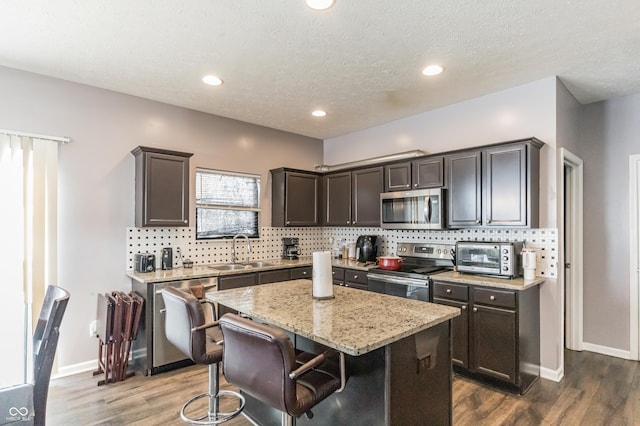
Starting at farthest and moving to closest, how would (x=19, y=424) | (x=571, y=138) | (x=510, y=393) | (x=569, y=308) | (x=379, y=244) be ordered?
(x=379, y=244), (x=569, y=308), (x=571, y=138), (x=510, y=393), (x=19, y=424)

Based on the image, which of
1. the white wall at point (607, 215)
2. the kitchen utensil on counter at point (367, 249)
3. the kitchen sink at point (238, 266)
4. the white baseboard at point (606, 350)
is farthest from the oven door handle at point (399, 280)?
the white baseboard at point (606, 350)

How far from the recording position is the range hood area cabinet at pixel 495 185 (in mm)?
3131

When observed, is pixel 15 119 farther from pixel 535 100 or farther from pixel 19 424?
pixel 535 100

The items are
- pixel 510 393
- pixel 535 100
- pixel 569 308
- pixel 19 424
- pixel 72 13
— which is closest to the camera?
pixel 19 424

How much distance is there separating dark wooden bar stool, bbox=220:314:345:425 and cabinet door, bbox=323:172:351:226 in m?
3.20

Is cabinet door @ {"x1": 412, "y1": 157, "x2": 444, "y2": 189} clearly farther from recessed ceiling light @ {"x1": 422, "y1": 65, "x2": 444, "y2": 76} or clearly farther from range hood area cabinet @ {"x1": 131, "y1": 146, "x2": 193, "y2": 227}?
range hood area cabinet @ {"x1": 131, "y1": 146, "x2": 193, "y2": 227}

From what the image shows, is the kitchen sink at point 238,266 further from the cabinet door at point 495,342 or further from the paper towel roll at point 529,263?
the paper towel roll at point 529,263

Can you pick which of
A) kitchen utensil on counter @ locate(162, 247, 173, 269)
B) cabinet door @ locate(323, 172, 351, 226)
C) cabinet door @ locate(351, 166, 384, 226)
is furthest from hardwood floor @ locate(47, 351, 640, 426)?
cabinet door @ locate(323, 172, 351, 226)

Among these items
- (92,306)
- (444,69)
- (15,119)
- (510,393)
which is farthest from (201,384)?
(444,69)

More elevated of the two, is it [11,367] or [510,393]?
[11,367]

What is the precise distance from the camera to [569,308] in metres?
3.96

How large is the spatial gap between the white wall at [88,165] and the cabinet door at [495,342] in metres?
3.45

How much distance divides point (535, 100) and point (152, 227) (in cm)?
398

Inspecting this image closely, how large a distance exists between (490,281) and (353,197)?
2137mm
